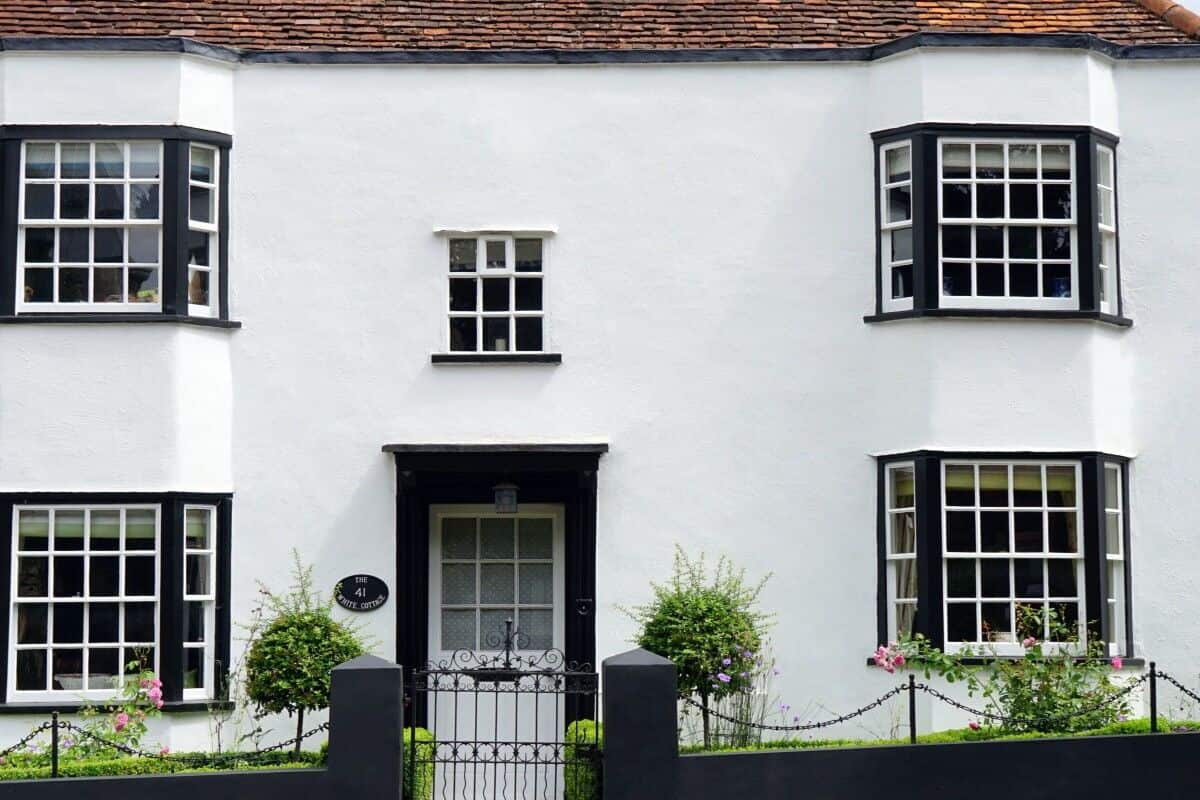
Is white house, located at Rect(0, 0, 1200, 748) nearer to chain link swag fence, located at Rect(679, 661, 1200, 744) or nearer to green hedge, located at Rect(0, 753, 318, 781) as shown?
chain link swag fence, located at Rect(679, 661, 1200, 744)

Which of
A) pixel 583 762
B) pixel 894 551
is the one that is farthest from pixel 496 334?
pixel 583 762

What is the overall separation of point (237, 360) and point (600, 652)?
4.36 m

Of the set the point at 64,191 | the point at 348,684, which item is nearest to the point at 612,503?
the point at 348,684

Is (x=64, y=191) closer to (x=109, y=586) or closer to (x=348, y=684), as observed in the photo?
(x=109, y=586)

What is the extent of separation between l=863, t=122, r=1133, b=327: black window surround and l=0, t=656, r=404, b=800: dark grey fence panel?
6.34m

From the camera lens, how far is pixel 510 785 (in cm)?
1831

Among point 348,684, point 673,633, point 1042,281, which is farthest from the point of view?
point 1042,281

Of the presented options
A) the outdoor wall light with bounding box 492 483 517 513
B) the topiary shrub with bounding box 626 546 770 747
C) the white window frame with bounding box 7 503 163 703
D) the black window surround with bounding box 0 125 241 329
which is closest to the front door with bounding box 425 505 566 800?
the outdoor wall light with bounding box 492 483 517 513

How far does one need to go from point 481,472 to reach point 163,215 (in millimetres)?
3763

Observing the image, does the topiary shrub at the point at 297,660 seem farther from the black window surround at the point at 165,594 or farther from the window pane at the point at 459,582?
the window pane at the point at 459,582

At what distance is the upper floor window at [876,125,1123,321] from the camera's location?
727 inches

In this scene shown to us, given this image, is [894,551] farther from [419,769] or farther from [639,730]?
[419,769]

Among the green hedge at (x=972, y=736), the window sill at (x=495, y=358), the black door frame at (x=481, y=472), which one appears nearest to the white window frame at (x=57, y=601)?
the black door frame at (x=481, y=472)

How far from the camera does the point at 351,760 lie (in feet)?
49.1
